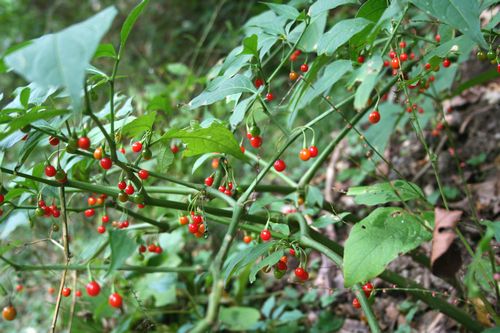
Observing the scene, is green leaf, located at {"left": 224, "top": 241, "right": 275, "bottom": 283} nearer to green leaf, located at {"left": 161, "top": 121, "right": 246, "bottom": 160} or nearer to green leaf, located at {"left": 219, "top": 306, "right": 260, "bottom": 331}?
green leaf, located at {"left": 161, "top": 121, "right": 246, "bottom": 160}

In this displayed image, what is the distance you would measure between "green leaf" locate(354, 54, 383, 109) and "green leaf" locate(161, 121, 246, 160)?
0.44 metres

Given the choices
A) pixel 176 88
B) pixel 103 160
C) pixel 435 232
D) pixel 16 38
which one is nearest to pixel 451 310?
pixel 435 232

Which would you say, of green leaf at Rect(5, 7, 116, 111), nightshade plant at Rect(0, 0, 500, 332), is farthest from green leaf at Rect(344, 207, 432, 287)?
green leaf at Rect(5, 7, 116, 111)

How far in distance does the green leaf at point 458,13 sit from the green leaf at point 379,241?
55cm

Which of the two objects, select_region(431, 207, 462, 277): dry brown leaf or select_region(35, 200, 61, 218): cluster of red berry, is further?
select_region(35, 200, 61, 218): cluster of red berry

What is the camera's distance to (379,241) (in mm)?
1308

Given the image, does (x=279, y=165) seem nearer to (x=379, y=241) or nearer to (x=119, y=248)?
(x=379, y=241)

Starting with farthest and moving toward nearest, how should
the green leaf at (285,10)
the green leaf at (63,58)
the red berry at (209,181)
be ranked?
the red berry at (209,181)
the green leaf at (285,10)
the green leaf at (63,58)

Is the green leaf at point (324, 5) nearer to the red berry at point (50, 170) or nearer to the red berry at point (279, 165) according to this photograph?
the red berry at point (279, 165)

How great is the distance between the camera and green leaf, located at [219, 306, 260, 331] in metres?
2.28

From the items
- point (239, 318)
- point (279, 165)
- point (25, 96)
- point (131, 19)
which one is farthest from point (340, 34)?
point (239, 318)

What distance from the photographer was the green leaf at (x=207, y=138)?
4.67 ft

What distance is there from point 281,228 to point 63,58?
1033 mm

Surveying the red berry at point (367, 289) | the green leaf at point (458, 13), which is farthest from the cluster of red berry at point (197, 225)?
the green leaf at point (458, 13)
